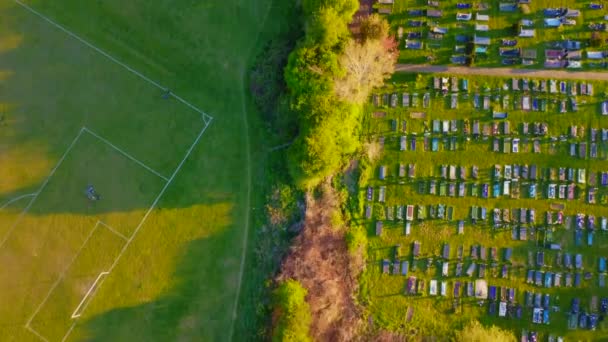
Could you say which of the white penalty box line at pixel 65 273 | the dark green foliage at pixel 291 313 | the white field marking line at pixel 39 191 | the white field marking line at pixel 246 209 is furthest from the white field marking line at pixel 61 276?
the dark green foliage at pixel 291 313

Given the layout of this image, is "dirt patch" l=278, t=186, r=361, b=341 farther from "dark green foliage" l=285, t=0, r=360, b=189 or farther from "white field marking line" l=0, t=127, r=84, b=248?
"white field marking line" l=0, t=127, r=84, b=248

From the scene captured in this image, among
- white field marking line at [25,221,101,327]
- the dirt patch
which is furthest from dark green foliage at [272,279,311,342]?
white field marking line at [25,221,101,327]

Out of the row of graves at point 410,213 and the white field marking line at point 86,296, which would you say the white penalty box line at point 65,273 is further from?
the row of graves at point 410,213

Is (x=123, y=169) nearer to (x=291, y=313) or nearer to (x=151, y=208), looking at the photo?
(x=151, y=208)

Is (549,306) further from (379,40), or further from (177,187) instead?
(177,187)

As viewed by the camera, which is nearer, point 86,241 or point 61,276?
point 61,276

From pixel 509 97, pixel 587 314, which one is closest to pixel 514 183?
pixel 509 97

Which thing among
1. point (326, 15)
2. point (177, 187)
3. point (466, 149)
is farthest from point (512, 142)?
point (177, 187)
